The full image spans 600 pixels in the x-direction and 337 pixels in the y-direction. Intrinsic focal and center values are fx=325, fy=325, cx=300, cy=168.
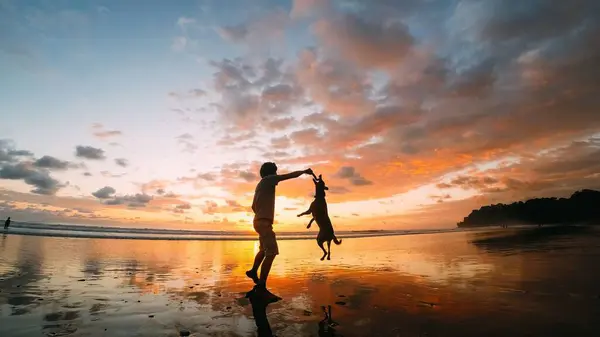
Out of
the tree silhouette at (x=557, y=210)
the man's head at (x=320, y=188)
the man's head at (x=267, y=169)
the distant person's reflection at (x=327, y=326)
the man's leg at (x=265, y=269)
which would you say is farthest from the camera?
the tree silhouette at (x=557, y=210)

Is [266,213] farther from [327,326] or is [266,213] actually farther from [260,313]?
[327,326]

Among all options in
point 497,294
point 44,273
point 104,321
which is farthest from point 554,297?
point 44,273

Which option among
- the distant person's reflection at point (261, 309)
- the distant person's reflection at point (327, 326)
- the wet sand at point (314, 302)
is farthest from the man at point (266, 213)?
the distant person's reflection at point (327, 326)

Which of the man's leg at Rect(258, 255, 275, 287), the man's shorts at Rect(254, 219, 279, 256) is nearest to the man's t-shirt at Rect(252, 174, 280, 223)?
the man's shorts at Rect(254, 219, 279, 256)

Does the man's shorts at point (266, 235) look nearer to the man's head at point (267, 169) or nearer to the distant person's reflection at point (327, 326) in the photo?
the man's head at point (267, 169)

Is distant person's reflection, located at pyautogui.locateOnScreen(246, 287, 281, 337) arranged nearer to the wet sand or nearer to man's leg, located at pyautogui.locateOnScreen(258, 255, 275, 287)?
the wet sand

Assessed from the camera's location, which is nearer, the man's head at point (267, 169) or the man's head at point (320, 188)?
the man's head at point (267, 169)

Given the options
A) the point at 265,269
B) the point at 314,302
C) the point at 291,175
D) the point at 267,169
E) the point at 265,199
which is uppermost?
the point at 267,169

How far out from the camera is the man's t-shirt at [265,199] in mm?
7320

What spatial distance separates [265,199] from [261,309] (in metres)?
2.44

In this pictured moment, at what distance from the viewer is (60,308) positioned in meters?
5.64

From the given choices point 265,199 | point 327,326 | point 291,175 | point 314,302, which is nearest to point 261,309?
point 314,302

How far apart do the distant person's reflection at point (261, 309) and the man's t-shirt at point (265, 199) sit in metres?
1.61

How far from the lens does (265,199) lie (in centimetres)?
735
